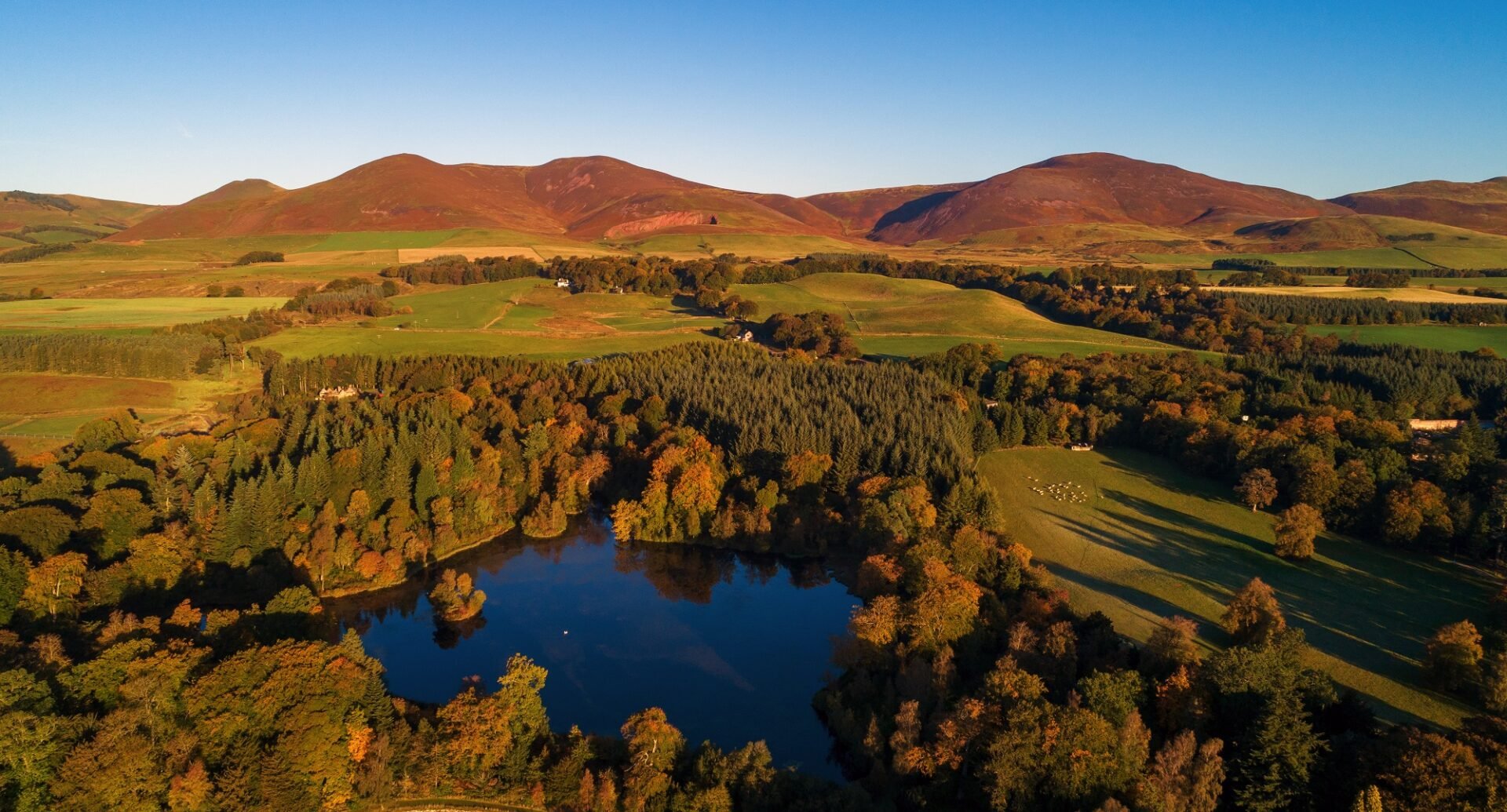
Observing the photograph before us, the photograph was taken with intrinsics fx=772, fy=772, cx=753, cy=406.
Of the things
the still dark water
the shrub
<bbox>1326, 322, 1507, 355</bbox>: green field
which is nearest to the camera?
the still dark water

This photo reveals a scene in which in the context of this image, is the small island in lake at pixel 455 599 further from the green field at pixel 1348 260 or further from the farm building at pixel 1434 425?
the green field at pixel 1348 260

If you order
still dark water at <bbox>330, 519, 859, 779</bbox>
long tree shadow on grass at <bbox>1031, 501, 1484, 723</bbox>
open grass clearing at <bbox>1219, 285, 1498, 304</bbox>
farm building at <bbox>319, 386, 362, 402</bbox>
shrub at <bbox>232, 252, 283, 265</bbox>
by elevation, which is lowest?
still dark water at <bbox>330, 519, 859, 779</bbox>

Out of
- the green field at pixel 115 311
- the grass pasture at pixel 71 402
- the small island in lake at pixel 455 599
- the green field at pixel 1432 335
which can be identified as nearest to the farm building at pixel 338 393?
the grass pasture at pixel 71 402

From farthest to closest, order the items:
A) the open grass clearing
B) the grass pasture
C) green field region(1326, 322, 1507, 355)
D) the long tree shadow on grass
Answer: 1. the open grass clearing
2. green field region(1326, 322, 1507, 355)
3. the grass pasture
4. the long tree shadow on grass

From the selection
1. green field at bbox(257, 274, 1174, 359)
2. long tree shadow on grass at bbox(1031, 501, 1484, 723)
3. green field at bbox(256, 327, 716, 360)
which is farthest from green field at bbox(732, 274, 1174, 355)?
long tree shadow on grass at bbox(1031, 501, 1484, 723)

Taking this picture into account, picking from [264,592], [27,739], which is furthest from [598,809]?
[264,592]

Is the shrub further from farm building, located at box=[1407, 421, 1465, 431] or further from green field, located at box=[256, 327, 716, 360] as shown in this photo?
farm building, located at box=[1407, 421, 1465, 431]

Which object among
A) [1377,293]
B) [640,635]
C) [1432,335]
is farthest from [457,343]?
[1377,293]
